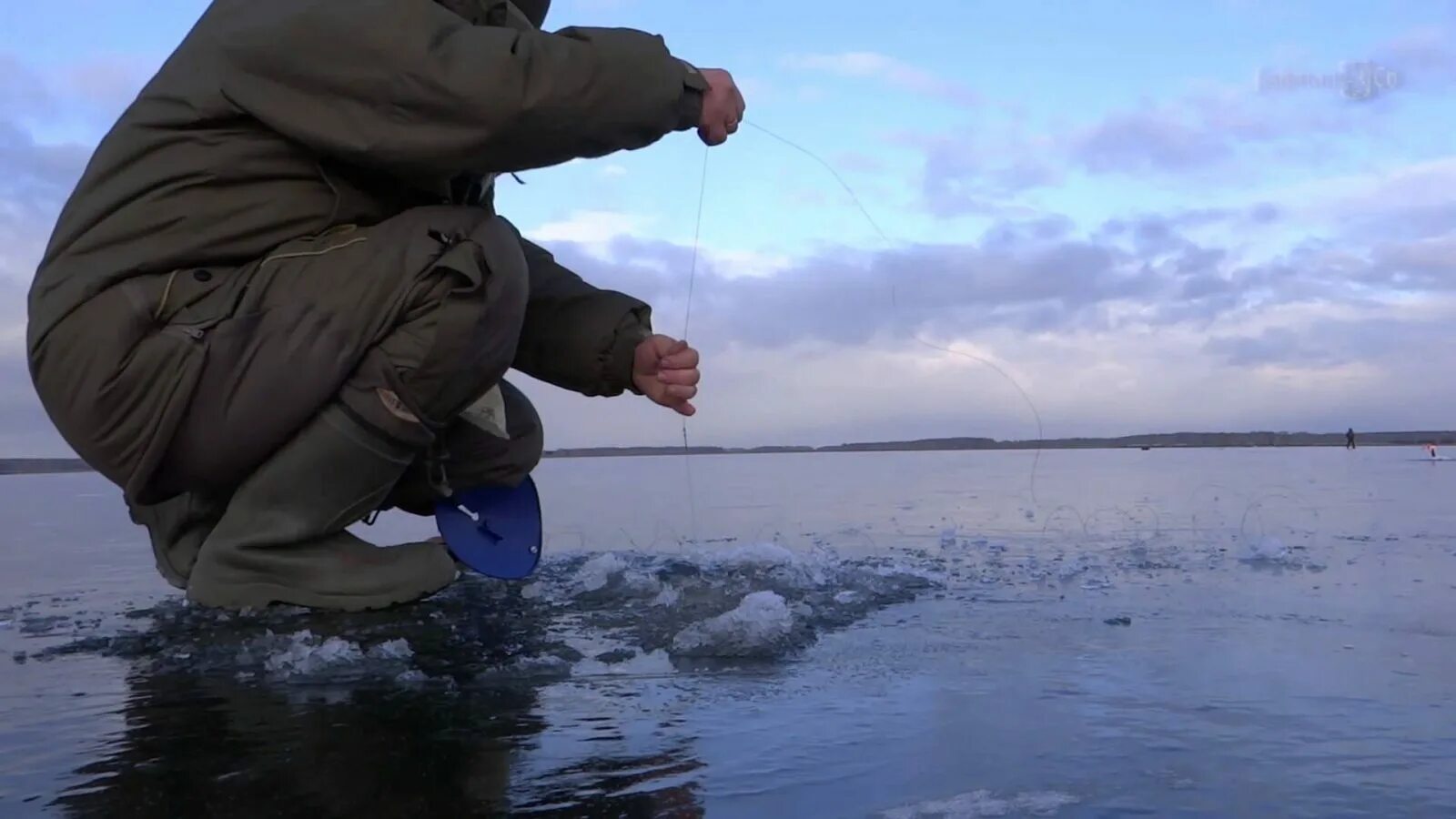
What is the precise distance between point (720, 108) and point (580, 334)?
0.71 metres

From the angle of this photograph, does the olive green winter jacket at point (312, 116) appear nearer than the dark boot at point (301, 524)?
Yes

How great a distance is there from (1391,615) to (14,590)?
401 centimetres

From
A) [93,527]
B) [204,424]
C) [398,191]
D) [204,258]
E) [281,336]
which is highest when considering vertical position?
[398,191]

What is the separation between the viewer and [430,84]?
6.92ft

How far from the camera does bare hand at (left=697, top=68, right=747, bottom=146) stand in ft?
7.59

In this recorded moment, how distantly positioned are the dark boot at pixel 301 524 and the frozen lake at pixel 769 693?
0.10 metres

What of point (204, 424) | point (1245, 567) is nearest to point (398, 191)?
point (204, 424)

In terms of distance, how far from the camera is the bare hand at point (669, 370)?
264 centimetres

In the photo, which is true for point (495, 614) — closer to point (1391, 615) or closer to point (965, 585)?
point (965, 585)

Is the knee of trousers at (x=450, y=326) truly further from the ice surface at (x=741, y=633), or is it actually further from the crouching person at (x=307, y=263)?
the ice surface at (x=741, y=633)

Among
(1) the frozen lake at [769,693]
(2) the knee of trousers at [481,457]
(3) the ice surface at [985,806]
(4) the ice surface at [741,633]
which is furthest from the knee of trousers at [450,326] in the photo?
(3) the ice surface at [985,806]

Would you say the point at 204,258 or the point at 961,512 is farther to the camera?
the point at 961,512

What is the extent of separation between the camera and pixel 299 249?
2.31 meters

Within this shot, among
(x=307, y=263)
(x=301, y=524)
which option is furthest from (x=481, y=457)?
(x=307, y=263)
